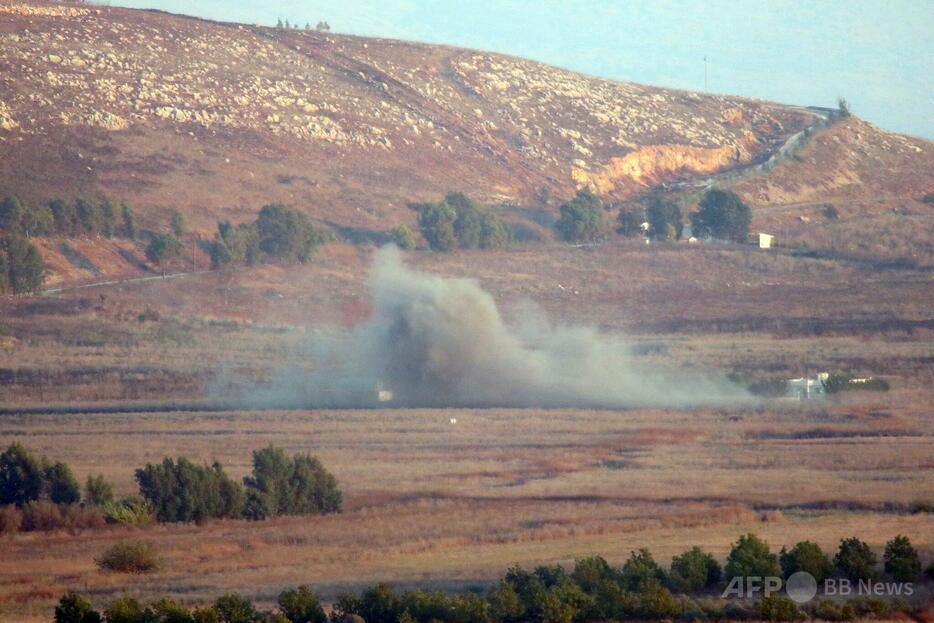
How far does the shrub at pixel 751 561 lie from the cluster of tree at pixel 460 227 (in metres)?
82.9

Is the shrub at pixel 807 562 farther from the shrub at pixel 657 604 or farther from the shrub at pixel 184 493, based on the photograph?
the shrub at pixel 184 493

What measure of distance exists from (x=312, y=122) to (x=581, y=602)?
117 metres

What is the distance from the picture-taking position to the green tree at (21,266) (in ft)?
273

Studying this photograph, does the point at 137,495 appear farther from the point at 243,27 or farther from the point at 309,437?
the point at 243,27

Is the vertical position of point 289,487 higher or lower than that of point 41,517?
higher

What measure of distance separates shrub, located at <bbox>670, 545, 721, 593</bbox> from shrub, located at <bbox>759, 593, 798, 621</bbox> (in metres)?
2.51

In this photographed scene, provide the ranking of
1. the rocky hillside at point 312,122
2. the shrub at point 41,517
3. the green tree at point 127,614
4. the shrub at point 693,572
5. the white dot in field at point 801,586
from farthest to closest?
the rocky hillside at point 312,122
the shrub at point 41,517
the shrub at point 693,572
the white dot in field at point 801,586
the green tree at point 127,614

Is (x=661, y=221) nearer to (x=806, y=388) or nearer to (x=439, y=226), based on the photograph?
(x=439, y=226)

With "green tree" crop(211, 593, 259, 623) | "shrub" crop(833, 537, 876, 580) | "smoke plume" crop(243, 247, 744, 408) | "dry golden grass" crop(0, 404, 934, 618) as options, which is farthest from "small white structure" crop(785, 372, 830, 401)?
"green tree" crop(211, 593, 259, 623)

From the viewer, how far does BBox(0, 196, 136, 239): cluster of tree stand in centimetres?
9138

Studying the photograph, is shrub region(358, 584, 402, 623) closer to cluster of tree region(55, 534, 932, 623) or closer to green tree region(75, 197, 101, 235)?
cluster of tree region(55, 534, 932, 623)

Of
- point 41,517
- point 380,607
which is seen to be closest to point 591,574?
point 380,607

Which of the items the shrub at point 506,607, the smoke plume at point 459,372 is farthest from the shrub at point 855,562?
the smoke plume at point 459,372

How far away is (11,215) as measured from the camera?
299ft
